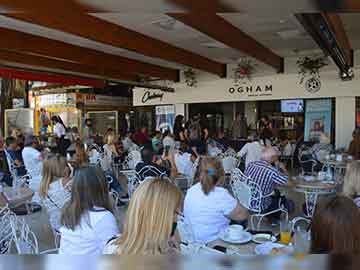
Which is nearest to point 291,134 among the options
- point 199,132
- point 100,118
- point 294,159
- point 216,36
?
point 294,159

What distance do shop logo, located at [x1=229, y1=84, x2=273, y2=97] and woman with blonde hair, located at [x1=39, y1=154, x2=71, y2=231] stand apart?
25.0ft

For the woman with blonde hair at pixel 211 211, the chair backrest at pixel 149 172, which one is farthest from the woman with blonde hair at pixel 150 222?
the chair backrest at pixel 149 172

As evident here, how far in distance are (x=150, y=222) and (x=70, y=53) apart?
7083 mm

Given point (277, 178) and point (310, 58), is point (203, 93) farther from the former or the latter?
point (277, 178)

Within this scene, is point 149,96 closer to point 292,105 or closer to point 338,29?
point 292,105

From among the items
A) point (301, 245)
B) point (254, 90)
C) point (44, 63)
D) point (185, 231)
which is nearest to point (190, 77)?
point (254, 90)

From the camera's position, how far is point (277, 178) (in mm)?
4492

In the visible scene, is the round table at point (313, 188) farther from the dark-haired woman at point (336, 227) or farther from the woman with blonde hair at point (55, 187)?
the dark-haired woman at point (336, 227)

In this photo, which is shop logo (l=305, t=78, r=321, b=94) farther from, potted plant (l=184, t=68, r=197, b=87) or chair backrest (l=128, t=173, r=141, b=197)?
chair backrest (l=128, t=173, r=141, b=197)

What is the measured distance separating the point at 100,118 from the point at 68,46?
834cm

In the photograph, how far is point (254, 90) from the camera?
36.1ft

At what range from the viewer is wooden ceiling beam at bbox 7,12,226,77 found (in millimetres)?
5082

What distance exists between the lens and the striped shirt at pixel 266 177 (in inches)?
177

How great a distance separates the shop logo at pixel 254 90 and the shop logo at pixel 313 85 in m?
1.03
